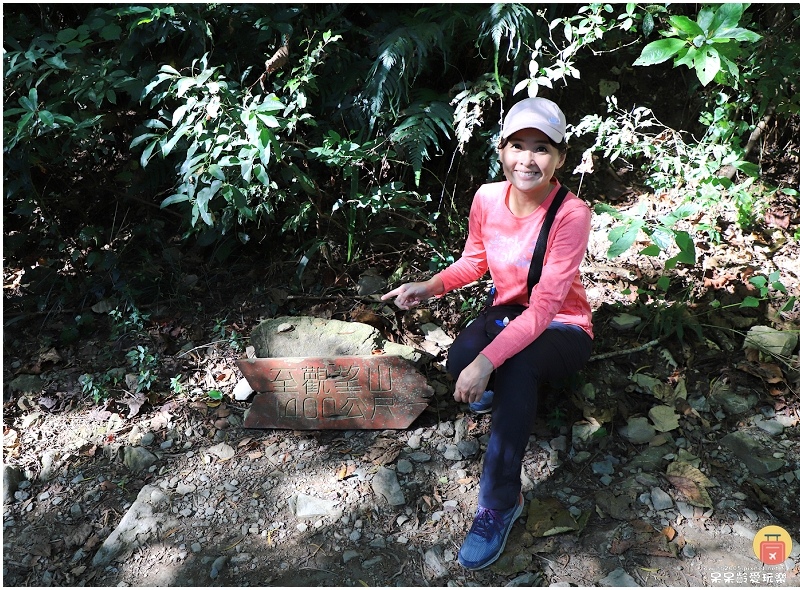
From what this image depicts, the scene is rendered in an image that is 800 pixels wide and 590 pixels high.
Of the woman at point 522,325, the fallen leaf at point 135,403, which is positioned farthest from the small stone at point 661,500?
the fallen leaf at point 135,403

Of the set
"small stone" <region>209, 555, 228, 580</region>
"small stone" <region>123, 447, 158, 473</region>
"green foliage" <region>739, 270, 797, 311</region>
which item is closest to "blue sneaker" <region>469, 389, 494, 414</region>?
"small stone" <region>209, 555, 228, 580</region>

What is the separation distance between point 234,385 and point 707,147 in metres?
2.85

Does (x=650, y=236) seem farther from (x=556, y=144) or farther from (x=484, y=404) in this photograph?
(x=484, y=404)

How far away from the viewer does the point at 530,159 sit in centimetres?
251

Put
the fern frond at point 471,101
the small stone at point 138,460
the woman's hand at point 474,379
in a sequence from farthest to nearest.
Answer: the fern frond at point 471,101
the small stone at point 138,460
the woman's hand at point 474,379

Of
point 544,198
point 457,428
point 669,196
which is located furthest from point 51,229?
point 669,196

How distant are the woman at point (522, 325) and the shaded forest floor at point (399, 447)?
7.3 inches

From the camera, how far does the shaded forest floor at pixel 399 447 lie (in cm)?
259

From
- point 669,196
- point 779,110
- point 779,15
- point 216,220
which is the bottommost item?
point 669,196

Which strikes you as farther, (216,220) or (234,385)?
(216,220)

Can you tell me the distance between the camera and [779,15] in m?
3.84

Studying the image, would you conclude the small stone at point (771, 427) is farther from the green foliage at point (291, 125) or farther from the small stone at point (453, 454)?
the small stone at point (453, 454)

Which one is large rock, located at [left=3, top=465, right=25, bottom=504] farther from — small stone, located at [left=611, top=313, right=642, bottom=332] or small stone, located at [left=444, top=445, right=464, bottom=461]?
small stone, located at [left=611, top=313, right=642, bottom=332]

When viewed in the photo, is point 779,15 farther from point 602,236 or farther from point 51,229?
point 51,229
